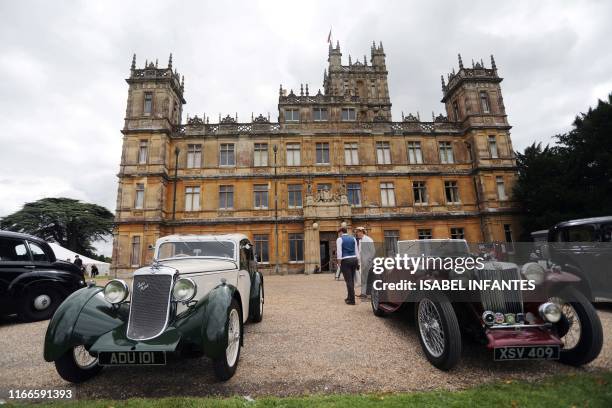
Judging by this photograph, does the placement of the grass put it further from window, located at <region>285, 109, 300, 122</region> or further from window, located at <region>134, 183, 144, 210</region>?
window, located at <region>285, 109, 300, 122</region>

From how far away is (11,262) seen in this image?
272 inches

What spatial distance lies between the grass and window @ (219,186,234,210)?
20.7m

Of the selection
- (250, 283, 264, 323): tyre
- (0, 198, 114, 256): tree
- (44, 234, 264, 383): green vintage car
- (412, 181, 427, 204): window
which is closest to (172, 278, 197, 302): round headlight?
(44, 234, 264, 383): green vintage car

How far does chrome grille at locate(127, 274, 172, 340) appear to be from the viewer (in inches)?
134

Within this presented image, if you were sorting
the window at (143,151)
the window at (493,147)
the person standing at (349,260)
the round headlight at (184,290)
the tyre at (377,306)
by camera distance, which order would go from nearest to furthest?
the round headlight at (184,290), the tyre at (377,306), the person standing at (349,260), the window at (143,151), the window at (493,147)

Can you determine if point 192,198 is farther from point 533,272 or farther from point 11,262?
point 533,272

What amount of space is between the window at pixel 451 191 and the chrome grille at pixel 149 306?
2483 cm

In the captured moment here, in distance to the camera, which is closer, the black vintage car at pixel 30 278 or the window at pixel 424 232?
the black vintage car at pixel 30 278

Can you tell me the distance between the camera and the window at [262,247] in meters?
22.2

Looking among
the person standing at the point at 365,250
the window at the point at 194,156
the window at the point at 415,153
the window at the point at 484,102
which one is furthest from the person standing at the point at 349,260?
the window at the point at 484,102

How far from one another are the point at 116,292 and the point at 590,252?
10030 millimetres

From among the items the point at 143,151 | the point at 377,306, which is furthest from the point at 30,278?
the point at 143,151

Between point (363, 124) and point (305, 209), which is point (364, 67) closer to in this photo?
point (363, 124)

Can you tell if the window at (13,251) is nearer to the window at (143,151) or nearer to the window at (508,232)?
the window at (143,151)
